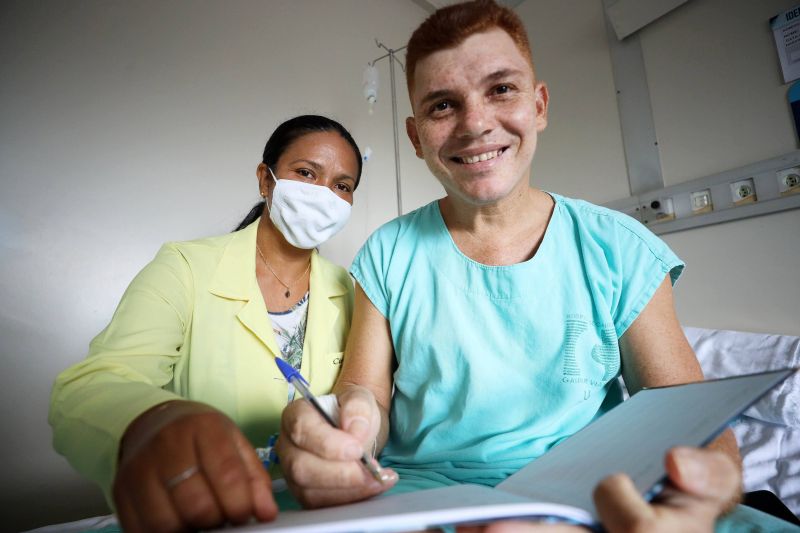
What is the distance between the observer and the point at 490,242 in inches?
33.8

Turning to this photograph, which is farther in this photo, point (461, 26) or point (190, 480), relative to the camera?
point (461, 26)

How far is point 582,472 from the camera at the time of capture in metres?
0.40

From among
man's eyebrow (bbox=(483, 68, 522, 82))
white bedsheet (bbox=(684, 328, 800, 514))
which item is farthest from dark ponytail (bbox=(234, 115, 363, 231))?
white bedsheet (bbox=(684, 328, 800, 514))

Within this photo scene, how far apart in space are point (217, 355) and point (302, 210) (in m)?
0.44

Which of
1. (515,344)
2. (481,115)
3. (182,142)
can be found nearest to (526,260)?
(515,344)

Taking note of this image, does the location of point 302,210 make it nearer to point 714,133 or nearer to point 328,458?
point 328,458

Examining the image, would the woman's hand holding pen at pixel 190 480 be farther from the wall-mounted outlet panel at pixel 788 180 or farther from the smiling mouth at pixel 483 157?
the wall-mounted outlet panel at pixel 788 180

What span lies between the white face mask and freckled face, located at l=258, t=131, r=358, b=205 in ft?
0.12

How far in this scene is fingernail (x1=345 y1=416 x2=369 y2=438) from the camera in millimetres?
494

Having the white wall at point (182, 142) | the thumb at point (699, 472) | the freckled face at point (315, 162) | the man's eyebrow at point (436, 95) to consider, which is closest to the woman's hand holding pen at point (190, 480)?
the thumb at point (699, 472)

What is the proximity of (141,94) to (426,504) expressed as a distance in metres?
1.75

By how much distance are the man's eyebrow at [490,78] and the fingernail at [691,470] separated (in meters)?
0.69

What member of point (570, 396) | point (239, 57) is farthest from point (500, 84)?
point (239, 57)

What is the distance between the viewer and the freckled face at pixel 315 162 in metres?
1.14
